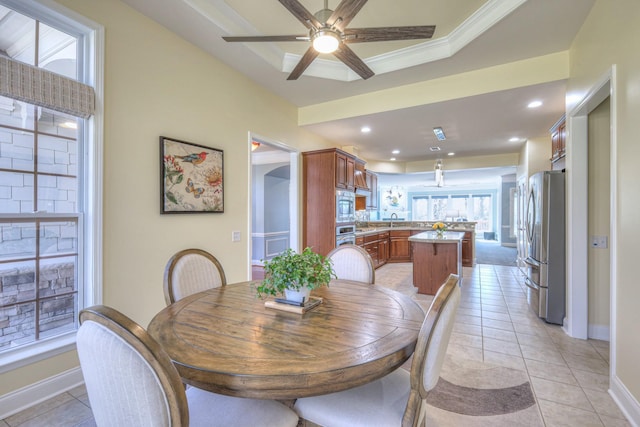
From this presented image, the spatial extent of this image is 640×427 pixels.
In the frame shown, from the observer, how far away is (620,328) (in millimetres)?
1896

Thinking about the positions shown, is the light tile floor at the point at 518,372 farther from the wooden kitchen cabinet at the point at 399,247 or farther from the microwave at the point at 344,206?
the wooden kitchen cabinet at the point at 399,247

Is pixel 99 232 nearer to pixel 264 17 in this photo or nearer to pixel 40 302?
pixel 40 302

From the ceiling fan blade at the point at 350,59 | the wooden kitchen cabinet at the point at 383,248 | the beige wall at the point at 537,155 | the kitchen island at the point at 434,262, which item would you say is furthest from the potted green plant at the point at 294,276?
the beige wall at the point at 537,155

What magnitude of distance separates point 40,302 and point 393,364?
7.70ft

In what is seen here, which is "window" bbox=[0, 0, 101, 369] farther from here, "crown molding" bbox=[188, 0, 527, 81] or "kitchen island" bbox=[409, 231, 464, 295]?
"kitchen island" bbox=[409, 231, 464, 295]

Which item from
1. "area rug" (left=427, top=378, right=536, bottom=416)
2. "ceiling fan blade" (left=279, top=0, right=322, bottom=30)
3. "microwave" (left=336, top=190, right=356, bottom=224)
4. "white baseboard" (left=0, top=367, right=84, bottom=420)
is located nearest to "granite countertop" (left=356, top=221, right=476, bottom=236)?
"microwave" (left=336, top=190, right=356, bottom=224)

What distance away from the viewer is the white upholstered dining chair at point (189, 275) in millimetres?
1874

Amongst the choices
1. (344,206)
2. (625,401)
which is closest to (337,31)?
(625,401)

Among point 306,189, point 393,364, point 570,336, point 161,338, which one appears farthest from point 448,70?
point 161,338

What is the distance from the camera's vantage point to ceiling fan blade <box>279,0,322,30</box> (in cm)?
Answer: 166

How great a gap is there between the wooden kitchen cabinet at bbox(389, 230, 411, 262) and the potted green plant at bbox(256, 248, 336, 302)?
602 cm

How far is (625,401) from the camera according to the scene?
1800 mm

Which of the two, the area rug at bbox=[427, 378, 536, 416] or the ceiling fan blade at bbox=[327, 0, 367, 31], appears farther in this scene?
the area rug at bbox=[427, 378, 536, 416]

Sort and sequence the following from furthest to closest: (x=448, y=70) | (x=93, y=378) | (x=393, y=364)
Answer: (x=448, y=70), (x=393, y=364), (x=93, y=378)
